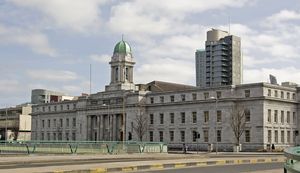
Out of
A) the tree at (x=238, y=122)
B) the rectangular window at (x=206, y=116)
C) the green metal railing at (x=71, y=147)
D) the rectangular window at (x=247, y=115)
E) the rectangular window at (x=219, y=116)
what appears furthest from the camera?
the rectangular window at (x=206, y=116)

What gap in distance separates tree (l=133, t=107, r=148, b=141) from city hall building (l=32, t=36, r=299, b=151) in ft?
0.76

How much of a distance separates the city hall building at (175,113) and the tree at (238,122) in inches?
34.4

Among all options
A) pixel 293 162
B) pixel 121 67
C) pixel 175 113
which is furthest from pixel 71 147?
pixel 121 67

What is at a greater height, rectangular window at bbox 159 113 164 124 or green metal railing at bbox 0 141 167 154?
rectangular window at bbox 159 113 164 124

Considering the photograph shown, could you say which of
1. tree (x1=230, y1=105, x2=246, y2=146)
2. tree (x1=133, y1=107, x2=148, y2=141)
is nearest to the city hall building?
tree (x1=133, y1=107, x2=148, y2=141)

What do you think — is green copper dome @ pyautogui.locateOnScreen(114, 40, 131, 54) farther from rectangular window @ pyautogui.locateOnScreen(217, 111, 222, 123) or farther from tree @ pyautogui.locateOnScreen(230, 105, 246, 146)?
tree @ pyautogui.locateOnScreen(230, 105, 246, 146)

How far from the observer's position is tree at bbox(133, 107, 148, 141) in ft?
364

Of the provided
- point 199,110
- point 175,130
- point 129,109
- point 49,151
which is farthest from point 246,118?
point 49,151

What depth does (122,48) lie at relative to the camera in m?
129

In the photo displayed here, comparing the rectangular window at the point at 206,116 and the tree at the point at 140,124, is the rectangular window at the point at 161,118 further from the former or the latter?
the rectangular window at the point at 206,116

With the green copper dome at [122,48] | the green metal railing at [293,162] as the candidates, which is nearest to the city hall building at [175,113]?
the green copper dome at [122,48]

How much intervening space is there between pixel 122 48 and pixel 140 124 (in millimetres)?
26894

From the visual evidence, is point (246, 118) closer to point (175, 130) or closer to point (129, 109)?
point (175, 130)

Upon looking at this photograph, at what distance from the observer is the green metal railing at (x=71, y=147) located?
49.6 metres
